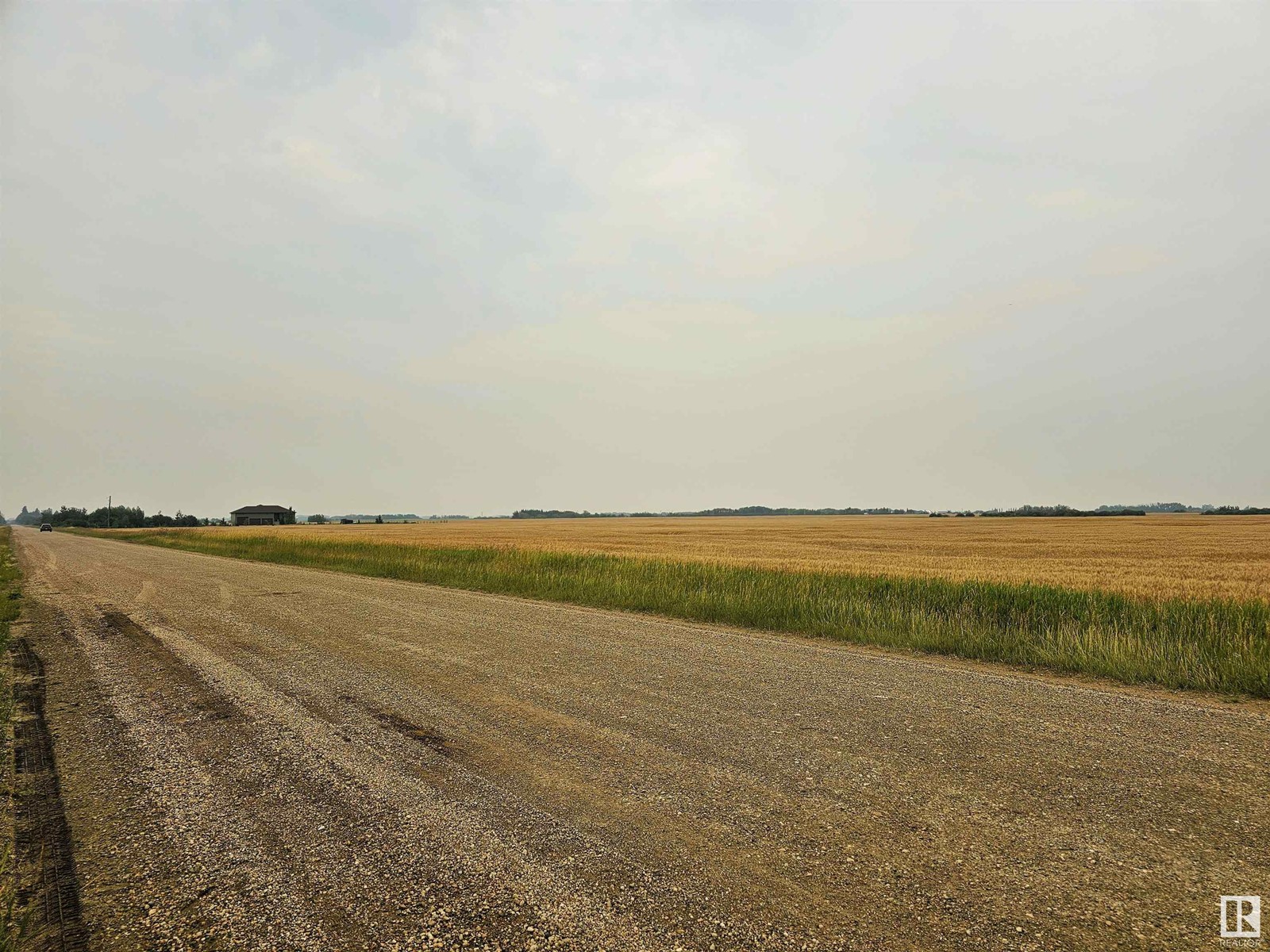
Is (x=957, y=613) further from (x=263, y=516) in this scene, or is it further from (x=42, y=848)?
(x=263, y=516)

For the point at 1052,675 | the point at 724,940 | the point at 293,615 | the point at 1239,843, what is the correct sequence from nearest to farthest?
the point at 724,940 → the point at 1239,843 → the point at 1052,675 → the point at 293,615

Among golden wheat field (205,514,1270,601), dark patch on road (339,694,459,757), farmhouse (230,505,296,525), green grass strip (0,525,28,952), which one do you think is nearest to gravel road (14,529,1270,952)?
dark patch on road (339,694,459,757)

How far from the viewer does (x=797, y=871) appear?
3.55 metres

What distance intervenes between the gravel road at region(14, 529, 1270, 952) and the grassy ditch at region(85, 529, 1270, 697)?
115 centimetres

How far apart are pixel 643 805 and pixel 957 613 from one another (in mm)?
10218

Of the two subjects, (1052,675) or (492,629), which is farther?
(492,629)

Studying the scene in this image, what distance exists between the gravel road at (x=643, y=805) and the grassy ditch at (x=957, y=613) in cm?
115

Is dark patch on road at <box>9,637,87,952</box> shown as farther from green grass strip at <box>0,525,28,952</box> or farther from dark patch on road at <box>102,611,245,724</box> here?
dark patch on road at <box>102,611,245,724</box>

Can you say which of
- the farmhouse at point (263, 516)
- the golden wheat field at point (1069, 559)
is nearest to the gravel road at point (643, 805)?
the golden wheat field at point (1069, 559)

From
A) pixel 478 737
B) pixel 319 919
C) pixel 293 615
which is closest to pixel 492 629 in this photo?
pixel 293 615

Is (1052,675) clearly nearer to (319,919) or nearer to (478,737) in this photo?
(478,737)

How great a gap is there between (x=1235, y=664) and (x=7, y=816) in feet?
43.5

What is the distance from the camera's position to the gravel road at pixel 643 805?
315 centimetres

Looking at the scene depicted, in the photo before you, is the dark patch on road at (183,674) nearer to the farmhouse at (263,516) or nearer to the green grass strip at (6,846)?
the green grass strip at (6,846)
